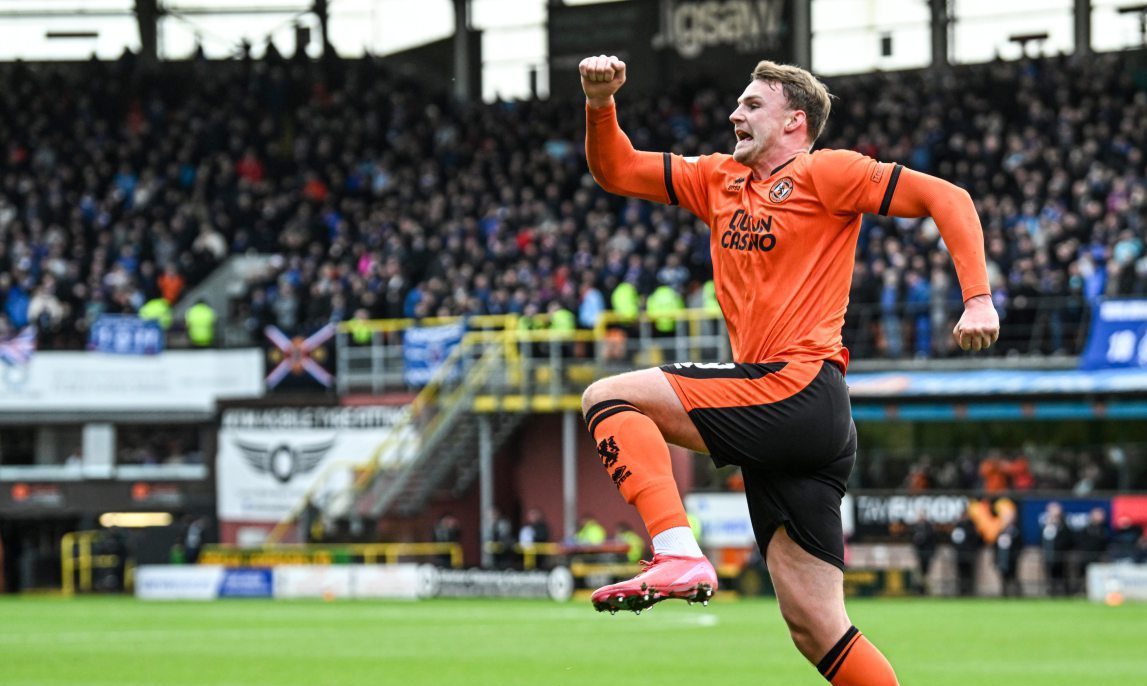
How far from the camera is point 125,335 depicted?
36.2 metres

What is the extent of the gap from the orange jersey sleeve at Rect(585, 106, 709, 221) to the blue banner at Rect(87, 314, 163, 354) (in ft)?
97.3

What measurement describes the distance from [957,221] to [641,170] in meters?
1.32

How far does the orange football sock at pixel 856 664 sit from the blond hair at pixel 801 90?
1860mm

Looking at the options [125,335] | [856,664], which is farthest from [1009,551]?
[856,664]

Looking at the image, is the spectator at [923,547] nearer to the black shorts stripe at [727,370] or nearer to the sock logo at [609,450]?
the black shorts stripe at [727,370]

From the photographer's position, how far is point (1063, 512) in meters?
29.2

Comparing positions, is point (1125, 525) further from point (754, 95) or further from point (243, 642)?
Answer: point (754, 95)

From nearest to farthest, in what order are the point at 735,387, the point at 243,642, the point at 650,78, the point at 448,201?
the point at 735,387 → the point at 243,642 → the point at 448,201 → the point at 650,78

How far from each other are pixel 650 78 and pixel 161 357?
14.2m

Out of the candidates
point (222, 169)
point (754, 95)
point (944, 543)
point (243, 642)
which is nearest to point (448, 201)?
point (222, 169)

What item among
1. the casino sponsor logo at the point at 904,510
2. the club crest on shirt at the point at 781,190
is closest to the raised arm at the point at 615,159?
the club crest on shirt at the point at 781,190

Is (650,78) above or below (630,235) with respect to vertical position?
above

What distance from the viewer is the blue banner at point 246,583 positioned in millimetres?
31562

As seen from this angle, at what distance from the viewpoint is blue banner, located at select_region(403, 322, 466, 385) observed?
33.4 m
